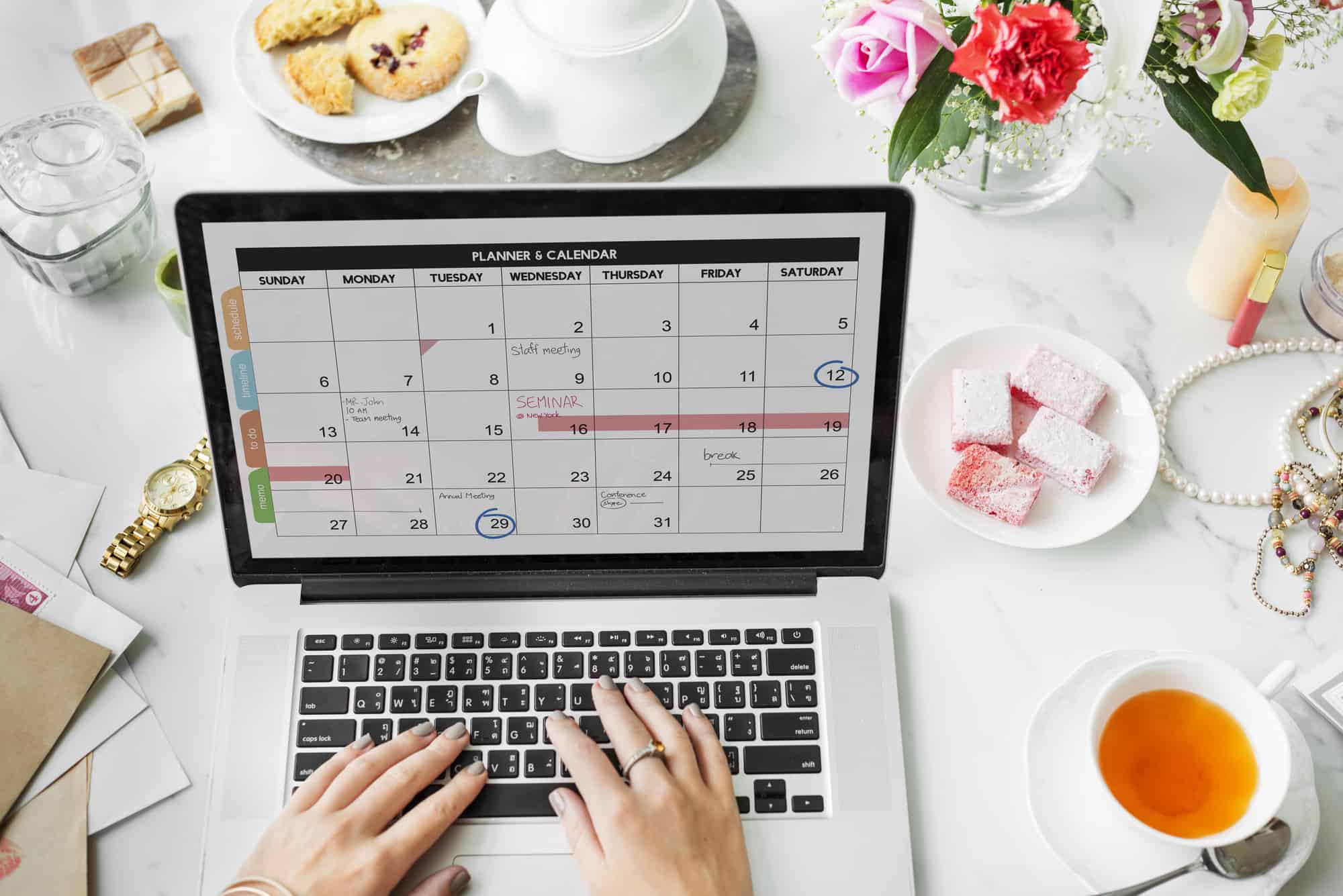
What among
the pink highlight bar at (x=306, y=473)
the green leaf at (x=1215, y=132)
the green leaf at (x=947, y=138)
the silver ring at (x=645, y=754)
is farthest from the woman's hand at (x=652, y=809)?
the green leaf at (x=1215, y=132)

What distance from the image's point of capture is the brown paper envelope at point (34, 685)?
2.75 feet

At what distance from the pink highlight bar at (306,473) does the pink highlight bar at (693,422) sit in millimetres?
146

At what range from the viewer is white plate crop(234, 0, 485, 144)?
3.48 ft

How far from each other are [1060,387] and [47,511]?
83cm

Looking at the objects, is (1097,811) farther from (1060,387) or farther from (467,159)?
(467,159)

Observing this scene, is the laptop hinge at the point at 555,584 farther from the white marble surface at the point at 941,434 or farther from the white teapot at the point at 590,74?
the white teapot at the point at 590,74

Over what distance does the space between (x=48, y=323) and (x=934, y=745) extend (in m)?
0.84

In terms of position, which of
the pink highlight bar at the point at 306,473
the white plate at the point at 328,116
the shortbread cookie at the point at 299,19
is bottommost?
the pink highlight bar at the point at 306,473

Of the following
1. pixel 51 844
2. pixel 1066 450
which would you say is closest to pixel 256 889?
pixel 51 844

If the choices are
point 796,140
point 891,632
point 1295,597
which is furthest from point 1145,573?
point 796,140

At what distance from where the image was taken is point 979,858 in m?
0.82

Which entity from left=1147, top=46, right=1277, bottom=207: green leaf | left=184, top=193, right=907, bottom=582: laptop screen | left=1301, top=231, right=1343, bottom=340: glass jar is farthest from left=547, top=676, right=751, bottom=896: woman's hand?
left=1301, top=231, right=1343, bottom=340: glass jar

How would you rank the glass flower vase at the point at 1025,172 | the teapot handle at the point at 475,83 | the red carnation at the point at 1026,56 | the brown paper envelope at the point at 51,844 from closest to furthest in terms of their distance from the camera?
the red carnation at the point at 1026,56 < the brown paper envelope at the point at 51,844 < the teapot handle at the point at 475,83 < the glass flower vase at the point at 1025,172

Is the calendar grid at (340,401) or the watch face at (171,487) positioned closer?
the calendar grid at (340,401)
